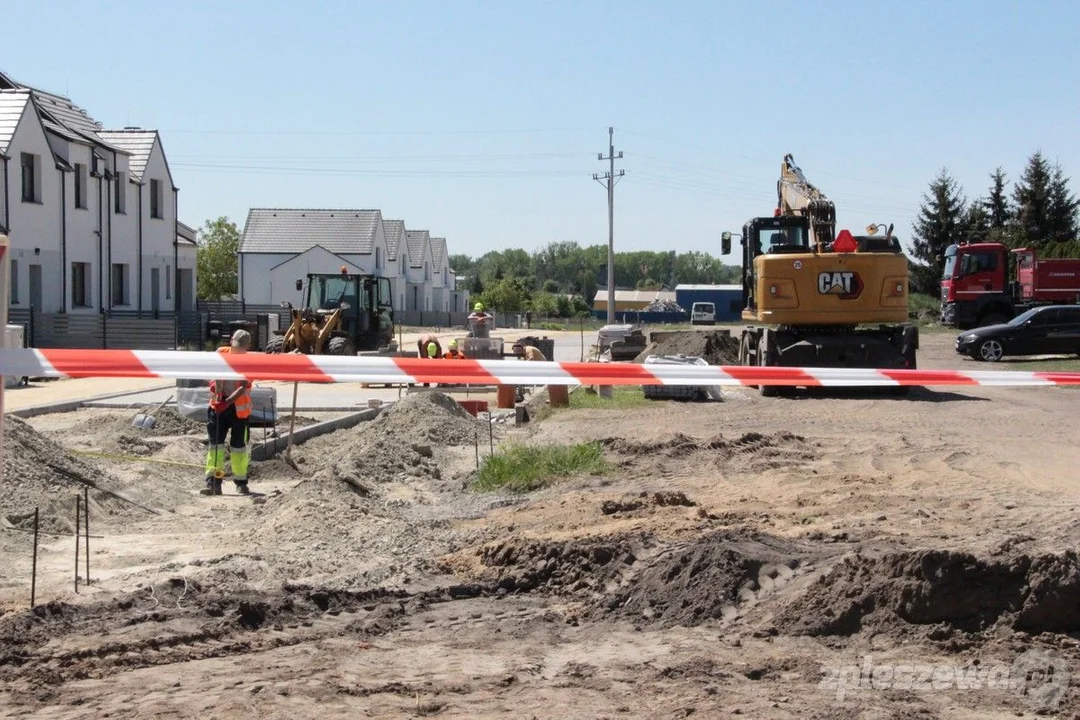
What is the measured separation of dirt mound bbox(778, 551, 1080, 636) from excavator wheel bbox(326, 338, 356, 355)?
82.4 ft

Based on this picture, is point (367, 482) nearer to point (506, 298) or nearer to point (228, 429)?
point (228, 429)

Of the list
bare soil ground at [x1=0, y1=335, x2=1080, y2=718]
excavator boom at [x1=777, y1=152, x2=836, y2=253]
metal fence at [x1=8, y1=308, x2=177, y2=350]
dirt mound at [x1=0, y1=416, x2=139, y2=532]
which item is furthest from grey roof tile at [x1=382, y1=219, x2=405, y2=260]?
dirt mound at [x1=0, y1=416, x2=139, y2=532]

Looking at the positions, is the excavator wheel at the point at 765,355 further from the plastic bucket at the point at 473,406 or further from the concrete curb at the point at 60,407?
the concrete curb at the point at 60,407

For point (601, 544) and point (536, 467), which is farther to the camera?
point (536, 467)

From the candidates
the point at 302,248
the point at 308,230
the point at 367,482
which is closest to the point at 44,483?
the point at 367,482

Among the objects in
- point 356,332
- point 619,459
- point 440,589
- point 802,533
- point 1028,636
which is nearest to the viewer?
point 1028,636

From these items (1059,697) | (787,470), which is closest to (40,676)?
(1059,697)

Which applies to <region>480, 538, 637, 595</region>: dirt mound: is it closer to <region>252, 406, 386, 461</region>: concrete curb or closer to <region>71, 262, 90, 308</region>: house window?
<region>252, 406, 386, 461</region>: concrete curb

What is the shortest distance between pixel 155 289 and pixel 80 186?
6286 millimetres

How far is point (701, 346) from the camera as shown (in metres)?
33.0

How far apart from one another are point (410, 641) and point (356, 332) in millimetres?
27898

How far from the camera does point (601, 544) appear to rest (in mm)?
7895

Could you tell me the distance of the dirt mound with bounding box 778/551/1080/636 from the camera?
6.08 m

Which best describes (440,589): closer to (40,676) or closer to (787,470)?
(40,676)
